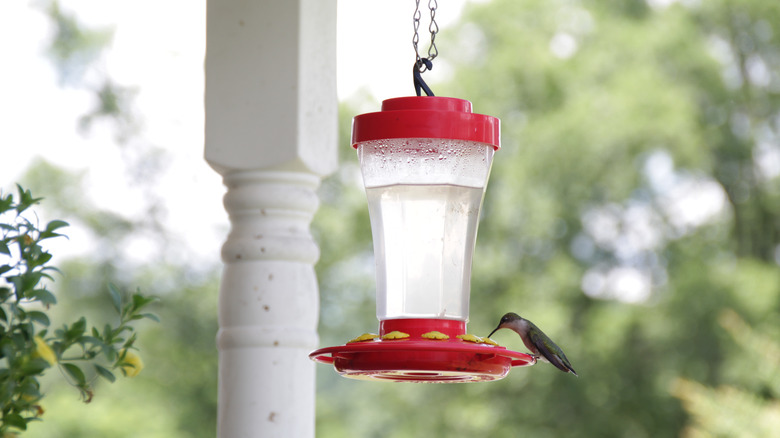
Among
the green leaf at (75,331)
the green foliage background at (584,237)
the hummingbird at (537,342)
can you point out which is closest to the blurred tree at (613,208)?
the green foliage background at (584,237)

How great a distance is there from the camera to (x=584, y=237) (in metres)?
8.77

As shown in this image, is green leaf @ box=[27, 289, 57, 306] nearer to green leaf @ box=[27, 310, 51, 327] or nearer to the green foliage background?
green leaf @ box=[27, 310, 51, 327]

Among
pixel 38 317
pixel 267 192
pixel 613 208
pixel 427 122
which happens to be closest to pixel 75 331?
pixel 38 317

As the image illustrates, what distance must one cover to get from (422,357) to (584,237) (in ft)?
25.3

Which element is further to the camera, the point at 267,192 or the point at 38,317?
the point at 267,192

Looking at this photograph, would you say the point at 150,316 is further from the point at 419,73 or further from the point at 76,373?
the point at 419,73

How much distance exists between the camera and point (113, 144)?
9.72 m

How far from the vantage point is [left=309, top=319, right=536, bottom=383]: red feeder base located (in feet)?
4.19

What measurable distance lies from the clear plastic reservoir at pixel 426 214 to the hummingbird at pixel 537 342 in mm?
92

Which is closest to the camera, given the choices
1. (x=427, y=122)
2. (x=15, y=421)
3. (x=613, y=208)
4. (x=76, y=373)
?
(x=15, y=421)

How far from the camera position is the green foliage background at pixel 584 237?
8.14 metres

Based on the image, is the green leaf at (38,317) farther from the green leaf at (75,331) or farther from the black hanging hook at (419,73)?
the black hanging hook at (419,73)

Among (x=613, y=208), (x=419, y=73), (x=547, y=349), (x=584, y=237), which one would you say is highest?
(x=613, y=208)

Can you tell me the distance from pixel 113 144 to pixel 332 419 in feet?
13.0
